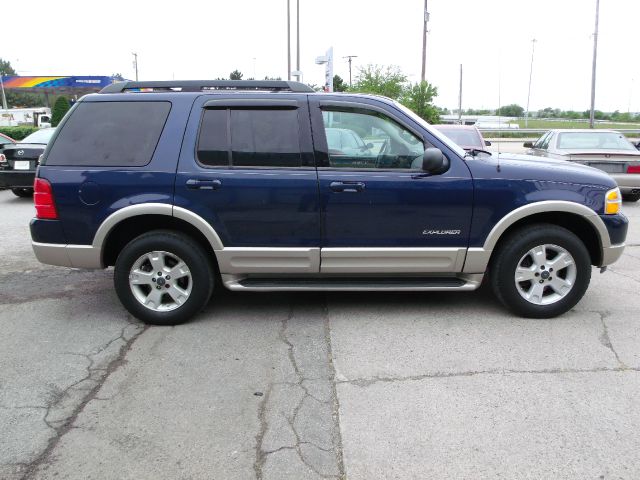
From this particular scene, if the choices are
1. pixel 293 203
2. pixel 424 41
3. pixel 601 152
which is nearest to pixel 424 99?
pixel 424 41

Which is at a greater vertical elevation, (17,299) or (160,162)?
(160,162)

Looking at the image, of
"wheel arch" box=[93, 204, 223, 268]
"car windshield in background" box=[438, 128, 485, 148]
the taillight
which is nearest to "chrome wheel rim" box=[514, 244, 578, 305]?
"wheel arch" box=[93, 204, 223, 268]

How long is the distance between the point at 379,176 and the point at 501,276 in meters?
1.35

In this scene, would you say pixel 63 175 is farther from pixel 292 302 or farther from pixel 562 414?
pixel 562 414

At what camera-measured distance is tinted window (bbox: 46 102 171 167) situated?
4648mm

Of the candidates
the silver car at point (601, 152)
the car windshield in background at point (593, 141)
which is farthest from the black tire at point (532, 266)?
the car windshield in background at point (593, 141)

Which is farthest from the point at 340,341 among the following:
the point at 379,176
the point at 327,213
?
the point at 379,176

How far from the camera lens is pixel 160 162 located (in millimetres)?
4609

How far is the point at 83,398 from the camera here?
3.56 meters

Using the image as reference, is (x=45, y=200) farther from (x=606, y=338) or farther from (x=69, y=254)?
(x=606, y=338)

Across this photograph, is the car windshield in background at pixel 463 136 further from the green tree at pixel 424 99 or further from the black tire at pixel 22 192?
the green tree at pixel 424 99

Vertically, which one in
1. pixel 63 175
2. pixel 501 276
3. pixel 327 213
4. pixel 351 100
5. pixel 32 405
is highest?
pixel 351 100

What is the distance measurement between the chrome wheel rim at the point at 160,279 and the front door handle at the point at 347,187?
4.60 ft

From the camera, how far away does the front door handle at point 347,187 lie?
4562mm
